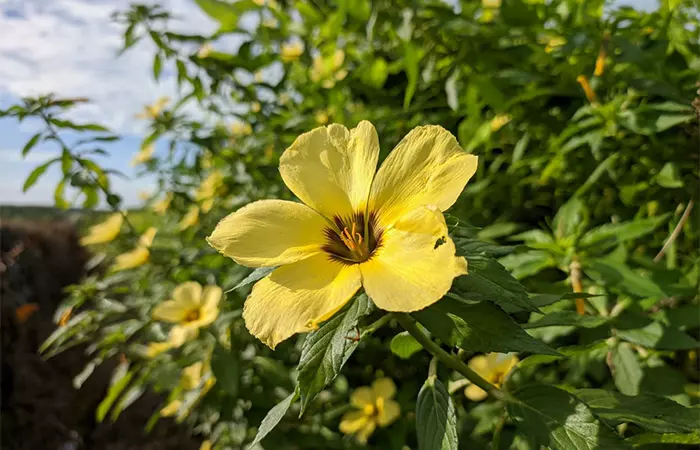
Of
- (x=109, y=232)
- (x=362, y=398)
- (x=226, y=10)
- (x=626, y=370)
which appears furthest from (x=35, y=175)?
(x=626, y=370)

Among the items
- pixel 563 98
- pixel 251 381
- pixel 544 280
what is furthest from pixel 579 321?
pixel 251 381

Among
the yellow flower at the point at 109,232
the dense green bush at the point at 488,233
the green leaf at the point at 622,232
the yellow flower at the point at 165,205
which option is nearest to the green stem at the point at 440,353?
the dense green bush at the point at 488,233

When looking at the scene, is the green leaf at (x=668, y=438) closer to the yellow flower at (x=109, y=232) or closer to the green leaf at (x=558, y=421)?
the green leaf at (x=558, y=421)

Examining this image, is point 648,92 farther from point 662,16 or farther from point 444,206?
point 444,206

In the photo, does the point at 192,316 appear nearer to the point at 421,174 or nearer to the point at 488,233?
the point at 488,233

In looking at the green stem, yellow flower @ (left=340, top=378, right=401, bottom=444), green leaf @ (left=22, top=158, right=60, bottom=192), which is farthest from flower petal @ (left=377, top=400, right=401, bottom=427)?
green leaf @ (left=22, top=158, right=60, bottom=192)

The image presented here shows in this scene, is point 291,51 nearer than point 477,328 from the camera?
No

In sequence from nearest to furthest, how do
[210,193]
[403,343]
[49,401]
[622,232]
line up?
[403,343] < [622,232] < [210,193] < [49,401]

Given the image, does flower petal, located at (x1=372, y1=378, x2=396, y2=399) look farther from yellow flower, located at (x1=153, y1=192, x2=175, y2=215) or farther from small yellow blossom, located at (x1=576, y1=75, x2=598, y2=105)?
yellow flower, located at (x1=153, y1=192, x2=175, y2=215)
